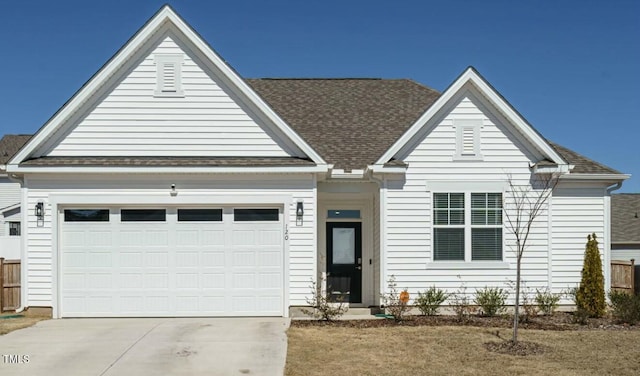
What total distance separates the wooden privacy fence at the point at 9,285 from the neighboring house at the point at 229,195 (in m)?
1.83

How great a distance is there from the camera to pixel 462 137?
15242 mm

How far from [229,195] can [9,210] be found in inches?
851

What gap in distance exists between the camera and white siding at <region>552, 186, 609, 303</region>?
1543 centimetres

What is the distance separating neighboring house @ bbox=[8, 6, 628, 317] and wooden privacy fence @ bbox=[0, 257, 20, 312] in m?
1.83

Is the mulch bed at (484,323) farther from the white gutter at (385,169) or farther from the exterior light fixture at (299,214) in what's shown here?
the white gutter at (385,169)

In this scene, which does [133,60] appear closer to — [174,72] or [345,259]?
[174,72]

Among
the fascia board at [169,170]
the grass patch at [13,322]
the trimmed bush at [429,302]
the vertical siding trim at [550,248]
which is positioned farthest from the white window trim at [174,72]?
the vertical siding trim at [550,248]

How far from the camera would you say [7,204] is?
36281 millimetres

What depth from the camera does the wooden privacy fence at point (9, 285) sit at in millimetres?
15555

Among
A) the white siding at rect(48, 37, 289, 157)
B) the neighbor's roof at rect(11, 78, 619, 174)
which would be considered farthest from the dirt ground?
the white siding at rect(48, 37, 289, 157)

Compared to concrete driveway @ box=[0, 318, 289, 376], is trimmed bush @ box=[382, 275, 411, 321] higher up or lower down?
higher up

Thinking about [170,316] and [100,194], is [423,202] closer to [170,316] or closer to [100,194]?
[170,316]

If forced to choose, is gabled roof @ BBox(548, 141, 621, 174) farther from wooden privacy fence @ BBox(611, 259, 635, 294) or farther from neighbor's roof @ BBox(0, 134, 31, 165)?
neighbor's roof @ BBox(0, 134, 31, 165)

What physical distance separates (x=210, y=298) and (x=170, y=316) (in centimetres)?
98
